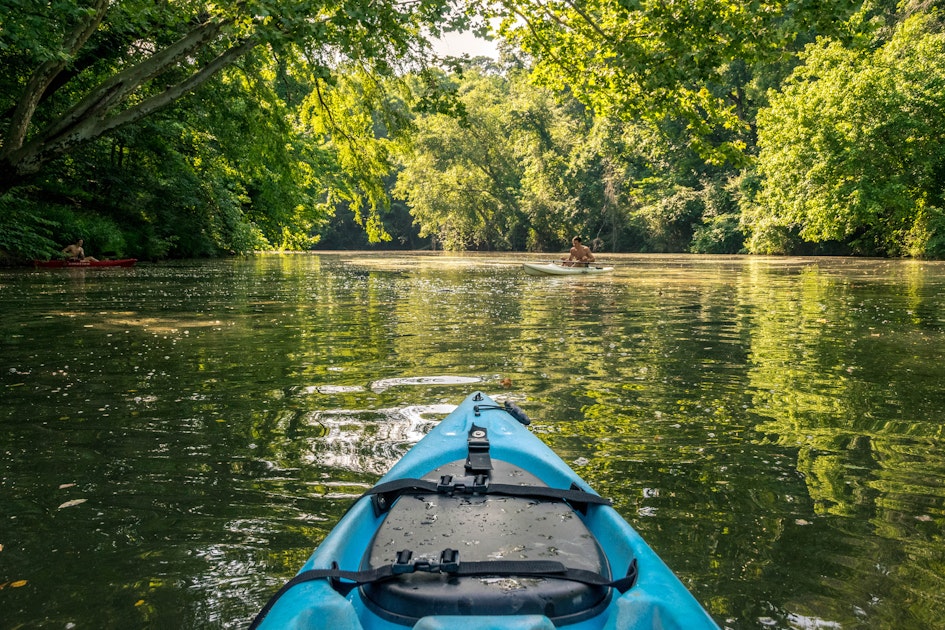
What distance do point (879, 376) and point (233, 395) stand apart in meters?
5.89

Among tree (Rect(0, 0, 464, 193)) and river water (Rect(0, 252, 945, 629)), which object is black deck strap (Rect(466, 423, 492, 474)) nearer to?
river water (Rect(0, 252, 945, 629))

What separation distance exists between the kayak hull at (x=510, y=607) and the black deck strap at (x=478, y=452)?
0.17 metres

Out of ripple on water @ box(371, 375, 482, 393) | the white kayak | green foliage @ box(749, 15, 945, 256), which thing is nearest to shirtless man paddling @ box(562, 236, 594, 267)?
the white kayak

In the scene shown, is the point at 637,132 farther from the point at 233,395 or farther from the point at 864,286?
the point at 233,395

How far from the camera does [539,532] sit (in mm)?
2465

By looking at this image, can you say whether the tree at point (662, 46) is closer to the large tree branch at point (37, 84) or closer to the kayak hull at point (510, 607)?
the large tree branch at point (37, 84)

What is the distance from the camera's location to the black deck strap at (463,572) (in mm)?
2067

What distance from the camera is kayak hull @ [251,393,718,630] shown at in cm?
186

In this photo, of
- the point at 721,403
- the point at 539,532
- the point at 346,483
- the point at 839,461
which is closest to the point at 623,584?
the point at 539,532

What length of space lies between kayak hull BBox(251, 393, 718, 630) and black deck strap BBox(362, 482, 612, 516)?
1.8 inches

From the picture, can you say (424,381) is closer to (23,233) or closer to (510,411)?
(510,411)

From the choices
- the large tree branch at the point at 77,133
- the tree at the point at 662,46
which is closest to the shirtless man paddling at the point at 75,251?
the large tree branch at the point at 77,133

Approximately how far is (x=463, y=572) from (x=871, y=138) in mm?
32526

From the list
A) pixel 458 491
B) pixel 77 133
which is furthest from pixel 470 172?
pixel 458 491
